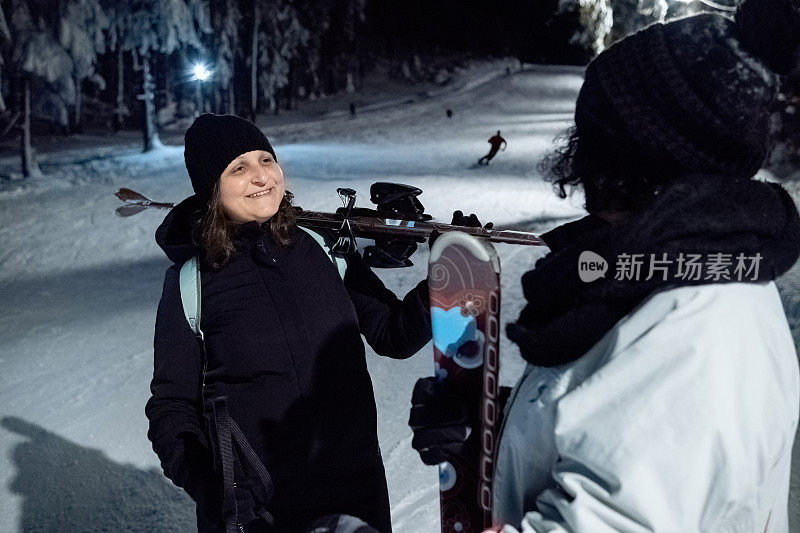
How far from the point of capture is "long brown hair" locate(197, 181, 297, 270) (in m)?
1.79

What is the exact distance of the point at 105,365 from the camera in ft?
14.7

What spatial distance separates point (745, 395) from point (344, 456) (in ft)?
4.31

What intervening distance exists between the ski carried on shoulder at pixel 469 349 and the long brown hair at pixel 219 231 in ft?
2.01

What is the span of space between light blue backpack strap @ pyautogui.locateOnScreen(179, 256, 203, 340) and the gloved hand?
0.75 meters

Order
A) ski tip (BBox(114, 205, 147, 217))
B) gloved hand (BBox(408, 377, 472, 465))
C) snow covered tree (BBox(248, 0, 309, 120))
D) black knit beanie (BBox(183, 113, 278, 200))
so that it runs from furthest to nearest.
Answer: snow covered tree (BBox(248, 0, 309, 120))
ski tip (BBox(114, 205, 147, 217))
black knit beanie (BBox(183, 113, 278, 200))
gloved hand (BBox(408, 377, 472, 465))

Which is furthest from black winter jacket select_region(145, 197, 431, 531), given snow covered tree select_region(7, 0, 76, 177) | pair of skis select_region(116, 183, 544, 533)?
snow covered tree select_region(7, 0, 76, 177)

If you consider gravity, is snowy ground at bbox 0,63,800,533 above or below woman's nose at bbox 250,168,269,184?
below

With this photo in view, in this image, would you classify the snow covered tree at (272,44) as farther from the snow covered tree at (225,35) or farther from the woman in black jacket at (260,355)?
the woman in black jacket at (260,355)

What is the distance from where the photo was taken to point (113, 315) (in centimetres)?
543

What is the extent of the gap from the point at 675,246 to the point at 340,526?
85 cm

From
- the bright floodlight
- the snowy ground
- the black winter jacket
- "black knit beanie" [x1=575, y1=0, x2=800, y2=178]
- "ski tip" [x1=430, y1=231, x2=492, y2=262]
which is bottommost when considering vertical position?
the snowy ground

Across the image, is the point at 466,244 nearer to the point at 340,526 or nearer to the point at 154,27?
the point at 340,526

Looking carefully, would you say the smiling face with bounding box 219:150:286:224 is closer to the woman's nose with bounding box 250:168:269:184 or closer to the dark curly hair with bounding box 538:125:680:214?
the woman's nose with bounding box 250:168:269:184

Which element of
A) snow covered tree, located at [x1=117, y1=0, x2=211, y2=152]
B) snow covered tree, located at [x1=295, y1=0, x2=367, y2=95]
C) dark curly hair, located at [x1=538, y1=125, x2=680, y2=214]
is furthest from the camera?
snow covered tree, located at [x1=295, y1=0, x2=367, y2=95]
